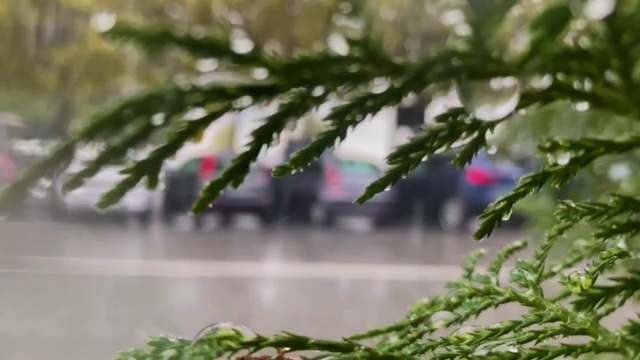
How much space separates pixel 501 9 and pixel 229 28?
0.34ft

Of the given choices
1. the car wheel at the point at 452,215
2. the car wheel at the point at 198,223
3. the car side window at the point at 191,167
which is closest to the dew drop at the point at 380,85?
the car side window at the point at 191,167

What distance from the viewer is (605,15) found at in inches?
13.1

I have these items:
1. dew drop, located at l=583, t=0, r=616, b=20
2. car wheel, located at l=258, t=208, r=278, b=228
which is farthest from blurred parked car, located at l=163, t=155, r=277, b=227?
dew drop, located at l=583, t=0, r=616, b=20

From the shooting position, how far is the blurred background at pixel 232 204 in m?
0.51

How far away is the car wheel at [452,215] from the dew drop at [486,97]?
1.17 metres

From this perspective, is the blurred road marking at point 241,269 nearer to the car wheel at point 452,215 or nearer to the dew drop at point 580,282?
the car wheel at point 452,215

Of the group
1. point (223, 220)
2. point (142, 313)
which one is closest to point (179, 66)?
point (142, 313)

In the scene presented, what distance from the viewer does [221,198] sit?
34.6 inches

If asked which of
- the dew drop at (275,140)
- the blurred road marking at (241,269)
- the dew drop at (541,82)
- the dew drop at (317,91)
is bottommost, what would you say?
the dew drop at (275,140)

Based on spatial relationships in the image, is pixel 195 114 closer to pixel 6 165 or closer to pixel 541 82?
pixel 541 82

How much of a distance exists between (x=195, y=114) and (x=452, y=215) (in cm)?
127

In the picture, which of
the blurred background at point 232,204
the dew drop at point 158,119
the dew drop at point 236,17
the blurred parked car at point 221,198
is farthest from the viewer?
the blurred parked car at point 221,198

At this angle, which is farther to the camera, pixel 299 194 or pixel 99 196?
pixel 299 194

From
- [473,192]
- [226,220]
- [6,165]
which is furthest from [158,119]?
[473,192]
